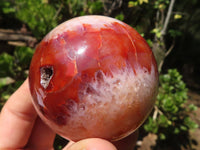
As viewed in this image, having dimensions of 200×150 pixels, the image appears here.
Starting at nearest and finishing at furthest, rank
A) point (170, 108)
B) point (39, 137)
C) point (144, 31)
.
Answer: point (39, 137), point (170, 108), point (144, 31)

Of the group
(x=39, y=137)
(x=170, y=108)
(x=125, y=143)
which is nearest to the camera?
(x=125, y=143)

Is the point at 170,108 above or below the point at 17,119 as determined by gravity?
below

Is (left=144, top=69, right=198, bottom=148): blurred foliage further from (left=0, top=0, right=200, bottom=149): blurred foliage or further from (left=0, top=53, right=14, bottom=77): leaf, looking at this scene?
(left=0, top=53, right=14, bottom=77): leaf

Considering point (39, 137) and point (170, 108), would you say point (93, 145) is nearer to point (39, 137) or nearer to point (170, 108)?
point (39, 137)

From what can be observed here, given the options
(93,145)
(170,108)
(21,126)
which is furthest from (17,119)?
(170,108)

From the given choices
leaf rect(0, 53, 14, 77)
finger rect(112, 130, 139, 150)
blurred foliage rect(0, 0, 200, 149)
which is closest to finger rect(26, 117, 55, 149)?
blurred foliage rect(0, 0, 200, 149)

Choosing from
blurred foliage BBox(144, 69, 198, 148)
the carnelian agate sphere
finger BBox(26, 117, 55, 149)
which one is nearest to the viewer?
the carnelian agate sphere

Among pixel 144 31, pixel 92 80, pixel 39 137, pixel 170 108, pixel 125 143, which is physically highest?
pixel 92 80
